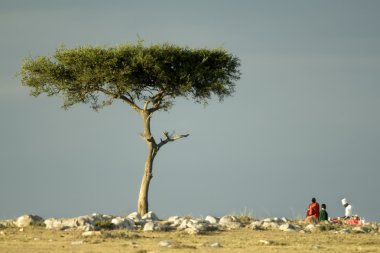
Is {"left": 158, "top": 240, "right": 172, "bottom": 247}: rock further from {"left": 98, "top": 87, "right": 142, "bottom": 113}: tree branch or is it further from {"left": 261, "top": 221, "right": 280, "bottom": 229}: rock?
{"left": 98, "top": 87, "right": 142, "bottom": 113}: tree branch

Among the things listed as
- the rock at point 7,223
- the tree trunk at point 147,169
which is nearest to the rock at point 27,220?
the rock at point 7,223

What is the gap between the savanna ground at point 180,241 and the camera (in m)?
28.0

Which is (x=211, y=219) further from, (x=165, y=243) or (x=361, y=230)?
(x=165, y=243)

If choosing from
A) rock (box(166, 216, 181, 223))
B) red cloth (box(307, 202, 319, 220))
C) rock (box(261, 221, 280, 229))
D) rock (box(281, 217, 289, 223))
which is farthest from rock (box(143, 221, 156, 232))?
red cloth (box(307, 202, 319, 220))

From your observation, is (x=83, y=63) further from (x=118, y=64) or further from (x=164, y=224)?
(x=164, y=224)

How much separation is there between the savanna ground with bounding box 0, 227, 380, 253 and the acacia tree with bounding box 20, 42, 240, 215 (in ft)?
47.1

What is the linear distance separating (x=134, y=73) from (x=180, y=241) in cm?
2033

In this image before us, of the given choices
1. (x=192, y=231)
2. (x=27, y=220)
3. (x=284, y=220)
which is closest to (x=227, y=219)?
(x=284, y=220)

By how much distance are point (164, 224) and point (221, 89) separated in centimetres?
1616

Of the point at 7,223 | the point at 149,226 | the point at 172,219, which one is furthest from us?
the point at 172,219

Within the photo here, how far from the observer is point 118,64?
160ft

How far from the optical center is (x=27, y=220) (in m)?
37.8

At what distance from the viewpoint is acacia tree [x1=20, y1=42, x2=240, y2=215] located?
4819 cm

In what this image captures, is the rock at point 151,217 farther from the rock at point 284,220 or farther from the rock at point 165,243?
the rock at point 165,243
